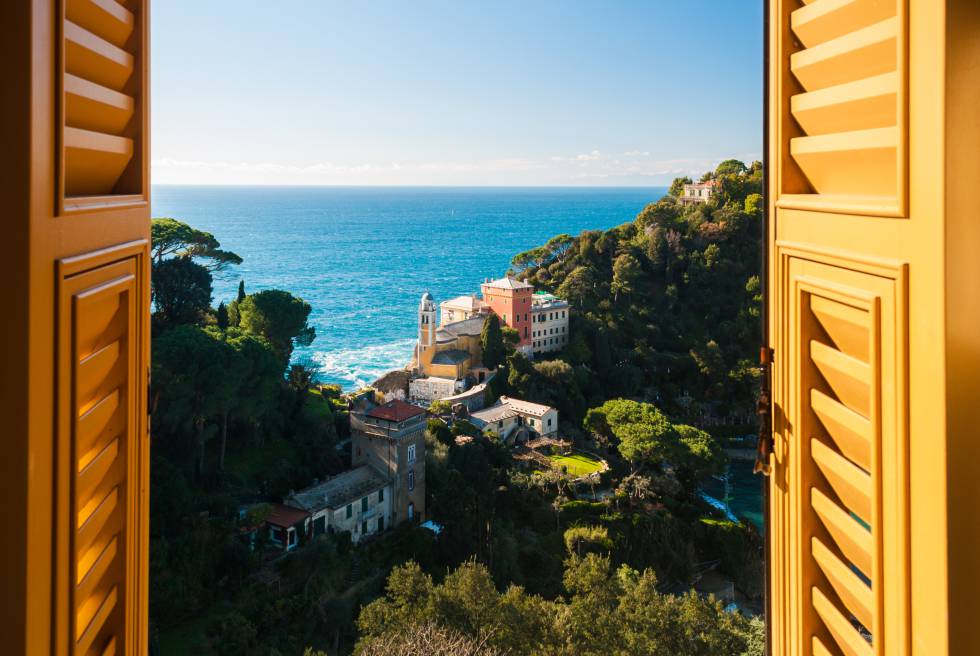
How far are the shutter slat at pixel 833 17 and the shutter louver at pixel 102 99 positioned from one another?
2.79ft

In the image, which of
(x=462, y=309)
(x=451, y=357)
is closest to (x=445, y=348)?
(x=451, y=357)

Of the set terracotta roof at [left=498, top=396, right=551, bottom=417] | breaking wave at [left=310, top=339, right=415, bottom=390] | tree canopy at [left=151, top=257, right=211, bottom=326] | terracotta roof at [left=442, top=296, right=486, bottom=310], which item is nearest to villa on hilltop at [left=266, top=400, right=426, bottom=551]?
tree canopy at [left=151, top=257, right=211, bottom=326]

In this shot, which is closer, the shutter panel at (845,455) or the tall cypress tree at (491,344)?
the shutter panel at (845,455)

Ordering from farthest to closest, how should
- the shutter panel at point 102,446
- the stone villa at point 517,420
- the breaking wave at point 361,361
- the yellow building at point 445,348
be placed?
the breaking wave at point 361,361
the yellow building at point 445,348
the stone villa at point 517,420
the shutter panel at point 102,446

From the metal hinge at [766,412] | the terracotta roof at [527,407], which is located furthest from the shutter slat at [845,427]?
the terracotta roof at [527,407]

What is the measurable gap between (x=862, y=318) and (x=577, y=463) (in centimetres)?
1481

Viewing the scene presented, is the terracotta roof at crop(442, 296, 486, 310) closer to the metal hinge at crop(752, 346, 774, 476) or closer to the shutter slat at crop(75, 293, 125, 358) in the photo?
the metal hinge at crop(752, 346, 774, 476)

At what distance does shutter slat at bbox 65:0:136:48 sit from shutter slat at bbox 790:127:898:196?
888 millimetres

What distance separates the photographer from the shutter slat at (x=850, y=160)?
2.57ft

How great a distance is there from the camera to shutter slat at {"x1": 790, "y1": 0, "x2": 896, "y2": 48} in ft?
2.66

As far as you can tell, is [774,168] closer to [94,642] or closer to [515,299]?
[94,642]

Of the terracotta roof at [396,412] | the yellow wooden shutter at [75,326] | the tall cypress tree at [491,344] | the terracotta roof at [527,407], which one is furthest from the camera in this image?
the tall cypress tree at [491,344]

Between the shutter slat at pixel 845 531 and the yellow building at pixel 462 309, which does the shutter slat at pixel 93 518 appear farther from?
the yellow building at pixel 462 309
